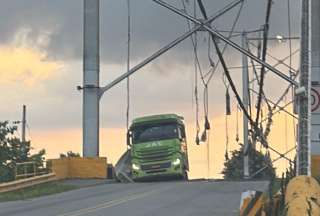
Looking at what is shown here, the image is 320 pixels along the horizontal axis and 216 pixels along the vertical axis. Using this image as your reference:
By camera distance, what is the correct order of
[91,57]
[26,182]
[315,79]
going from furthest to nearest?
1. [91,57]
2. [26,182]
3. [315,79]

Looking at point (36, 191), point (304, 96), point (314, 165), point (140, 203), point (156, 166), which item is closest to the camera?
point (304, 96)

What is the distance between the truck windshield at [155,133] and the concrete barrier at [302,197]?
87.1 feet

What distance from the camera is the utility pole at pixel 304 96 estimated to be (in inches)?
424

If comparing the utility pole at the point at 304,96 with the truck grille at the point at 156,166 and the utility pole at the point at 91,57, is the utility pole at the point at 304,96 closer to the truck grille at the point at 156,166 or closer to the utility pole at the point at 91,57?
the truck grille at the point at 156,166

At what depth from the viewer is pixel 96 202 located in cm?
2483

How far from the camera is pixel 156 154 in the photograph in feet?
126

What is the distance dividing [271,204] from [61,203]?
13.2 m

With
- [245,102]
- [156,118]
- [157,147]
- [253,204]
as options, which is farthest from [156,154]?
[253,204]

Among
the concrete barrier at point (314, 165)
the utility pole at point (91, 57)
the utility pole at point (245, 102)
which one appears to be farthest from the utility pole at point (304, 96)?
the utility pole at point (245, 102)

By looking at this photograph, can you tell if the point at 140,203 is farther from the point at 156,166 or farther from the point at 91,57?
the point at 91,57

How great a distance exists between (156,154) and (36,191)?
7.33 meters

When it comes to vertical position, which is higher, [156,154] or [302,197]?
[156,154]

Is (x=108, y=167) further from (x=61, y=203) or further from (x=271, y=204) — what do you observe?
(x=271, y=204)

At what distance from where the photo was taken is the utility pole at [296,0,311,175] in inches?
424
